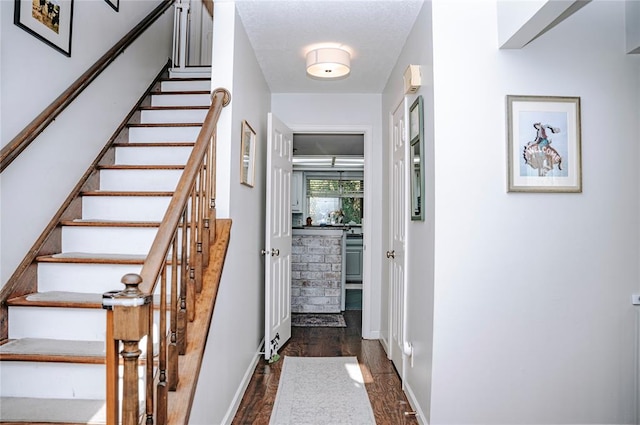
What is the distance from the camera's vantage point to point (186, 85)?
3703mm

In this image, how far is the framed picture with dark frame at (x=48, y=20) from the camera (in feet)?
6.54

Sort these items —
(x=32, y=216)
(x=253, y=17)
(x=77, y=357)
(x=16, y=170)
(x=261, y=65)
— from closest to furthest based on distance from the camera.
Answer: (x=77, y=357) < (x=16, y=170) < (x=32, y=216) < (x=253, y=17) < (x=261, y=65)

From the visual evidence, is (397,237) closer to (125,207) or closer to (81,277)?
(125,207)

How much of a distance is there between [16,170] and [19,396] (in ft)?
3.38

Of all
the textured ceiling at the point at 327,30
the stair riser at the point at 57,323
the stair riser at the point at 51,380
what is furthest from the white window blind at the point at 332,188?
the stair riser at the point at 51,380

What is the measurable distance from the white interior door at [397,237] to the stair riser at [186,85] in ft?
5.65

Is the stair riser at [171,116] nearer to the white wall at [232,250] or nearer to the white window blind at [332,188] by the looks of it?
the white wall at [232,250]

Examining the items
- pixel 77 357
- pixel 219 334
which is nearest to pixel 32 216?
pixel 77 357

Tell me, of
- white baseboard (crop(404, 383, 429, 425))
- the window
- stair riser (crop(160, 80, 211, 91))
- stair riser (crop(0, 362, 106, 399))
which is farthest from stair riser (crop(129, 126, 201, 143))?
the window

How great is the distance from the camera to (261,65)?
335 cm

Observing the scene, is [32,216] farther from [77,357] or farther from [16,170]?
[77,357]

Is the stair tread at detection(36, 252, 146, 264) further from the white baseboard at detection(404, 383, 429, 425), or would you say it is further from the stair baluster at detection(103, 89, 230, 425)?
the white baseboard at detection(404, 383, 429, 425)

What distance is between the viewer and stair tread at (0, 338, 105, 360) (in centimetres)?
172

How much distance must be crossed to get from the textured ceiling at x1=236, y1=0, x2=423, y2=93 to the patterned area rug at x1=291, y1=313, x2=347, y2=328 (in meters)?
2.62
